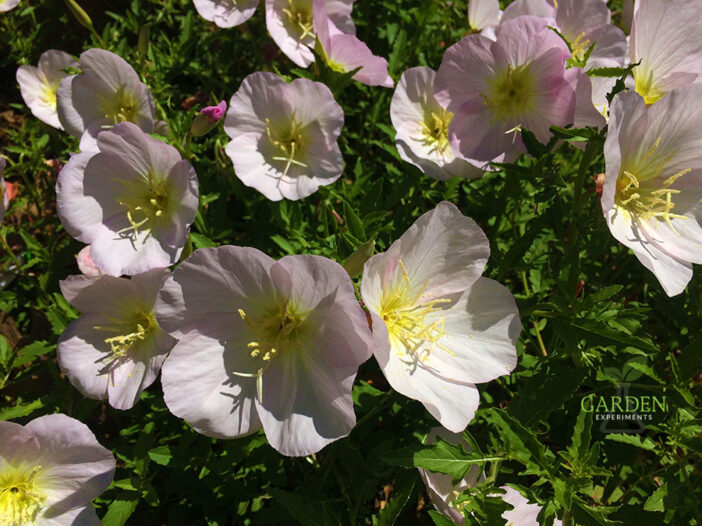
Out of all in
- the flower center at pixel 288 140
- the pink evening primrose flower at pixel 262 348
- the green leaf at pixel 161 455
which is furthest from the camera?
the flower center at pixel 288 140

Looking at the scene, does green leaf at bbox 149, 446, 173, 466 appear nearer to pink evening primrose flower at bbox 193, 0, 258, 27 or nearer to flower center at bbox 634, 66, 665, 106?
pink evening primrose flower at bbox 193, 0, 258, 27

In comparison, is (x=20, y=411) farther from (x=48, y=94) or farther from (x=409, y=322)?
(x=48, y=94)

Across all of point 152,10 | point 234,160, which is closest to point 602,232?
point 234,160

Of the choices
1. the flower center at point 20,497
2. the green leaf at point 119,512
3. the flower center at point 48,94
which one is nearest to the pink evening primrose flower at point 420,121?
the green leaf at point 119,512

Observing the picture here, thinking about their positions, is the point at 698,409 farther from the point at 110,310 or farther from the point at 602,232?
the point at 110,310

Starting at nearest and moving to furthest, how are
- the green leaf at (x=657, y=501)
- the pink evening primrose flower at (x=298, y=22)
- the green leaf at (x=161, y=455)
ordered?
the green leaf at (x=657, y=501), the green leaf at (x=161, y=455), the pink evening primrose flower at (x=298, y=22)

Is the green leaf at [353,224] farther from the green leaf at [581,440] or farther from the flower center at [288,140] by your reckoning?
the green leaf at [581,440]

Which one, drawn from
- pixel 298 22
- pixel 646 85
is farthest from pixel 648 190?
pixel 298 22
